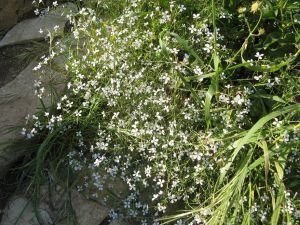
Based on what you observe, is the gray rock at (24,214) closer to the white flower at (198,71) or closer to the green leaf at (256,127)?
the green leaf at (256,127)

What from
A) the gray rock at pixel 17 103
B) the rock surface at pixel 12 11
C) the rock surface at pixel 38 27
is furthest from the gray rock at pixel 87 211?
the rock surface at pixel 12 11

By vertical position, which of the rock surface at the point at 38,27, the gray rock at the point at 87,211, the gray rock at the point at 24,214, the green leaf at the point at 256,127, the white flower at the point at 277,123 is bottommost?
the gray rock at the point at 87,211

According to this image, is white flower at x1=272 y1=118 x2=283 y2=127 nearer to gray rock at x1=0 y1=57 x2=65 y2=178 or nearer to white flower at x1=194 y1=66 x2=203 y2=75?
white flower at x1=194 y1=66 x2=203 y2=75

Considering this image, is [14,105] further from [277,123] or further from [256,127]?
[277,123]

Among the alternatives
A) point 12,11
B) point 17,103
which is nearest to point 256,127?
point 17,103

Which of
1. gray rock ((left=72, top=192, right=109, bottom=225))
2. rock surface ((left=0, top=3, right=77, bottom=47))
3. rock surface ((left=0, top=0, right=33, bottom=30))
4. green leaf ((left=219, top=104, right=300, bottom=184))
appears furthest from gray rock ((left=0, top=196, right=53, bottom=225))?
rock surface ((left=0, top=0, right=33, bottom=30))

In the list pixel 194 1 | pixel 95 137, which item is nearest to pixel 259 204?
pixel 95 137

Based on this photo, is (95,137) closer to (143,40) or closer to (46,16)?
(143,40)
